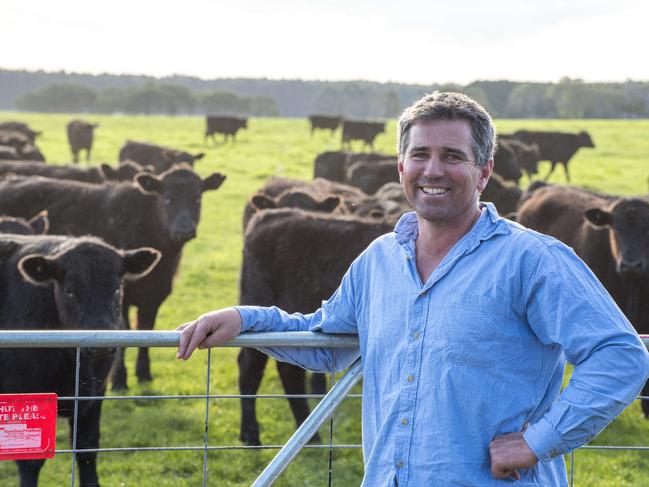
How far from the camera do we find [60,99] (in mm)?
98875

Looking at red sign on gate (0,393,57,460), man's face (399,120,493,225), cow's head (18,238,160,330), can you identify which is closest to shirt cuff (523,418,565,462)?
man's face (399,120,493,225)

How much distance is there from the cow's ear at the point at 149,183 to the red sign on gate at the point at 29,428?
27.9 feet

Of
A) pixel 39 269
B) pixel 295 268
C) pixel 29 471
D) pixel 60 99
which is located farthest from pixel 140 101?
pixel 29 471

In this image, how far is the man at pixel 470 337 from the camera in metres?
2.39

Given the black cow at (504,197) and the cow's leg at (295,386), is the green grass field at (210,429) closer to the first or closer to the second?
the cow's leg at (295,386)

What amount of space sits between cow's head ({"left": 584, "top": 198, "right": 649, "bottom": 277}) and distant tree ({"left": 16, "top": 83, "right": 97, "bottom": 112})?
3757 inches

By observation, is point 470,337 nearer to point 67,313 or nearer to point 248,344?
point 248,344

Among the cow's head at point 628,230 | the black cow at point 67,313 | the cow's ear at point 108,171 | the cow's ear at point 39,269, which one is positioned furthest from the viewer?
the cow's ear at point 108,171

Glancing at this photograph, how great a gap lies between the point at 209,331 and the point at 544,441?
1156 mm

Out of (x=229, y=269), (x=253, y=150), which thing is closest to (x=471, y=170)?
(x=229, y=269)

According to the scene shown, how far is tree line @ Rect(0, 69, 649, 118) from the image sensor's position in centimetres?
6750

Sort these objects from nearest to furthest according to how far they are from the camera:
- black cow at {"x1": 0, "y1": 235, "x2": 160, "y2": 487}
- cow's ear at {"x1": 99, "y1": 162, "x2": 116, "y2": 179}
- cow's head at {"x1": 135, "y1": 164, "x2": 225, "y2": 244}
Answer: black cow at {"x1": 0, "y1": 235, "x2": 160, "y2": 487} → cow's head at {"x1": 135, "y1": 164, "x2": 225, "y2": 244} → cow's ear at {"x1": 99, "y1": 162, "x2": 116, "y2": 179}

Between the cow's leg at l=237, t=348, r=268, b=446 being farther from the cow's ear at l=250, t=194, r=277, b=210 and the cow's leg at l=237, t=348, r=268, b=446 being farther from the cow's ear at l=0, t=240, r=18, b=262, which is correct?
the cow's ear at l=250, t=194, r=277, b=210

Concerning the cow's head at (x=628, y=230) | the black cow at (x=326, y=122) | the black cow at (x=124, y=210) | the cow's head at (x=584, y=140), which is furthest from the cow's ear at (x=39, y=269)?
the black cow at (x=326, y=122)
